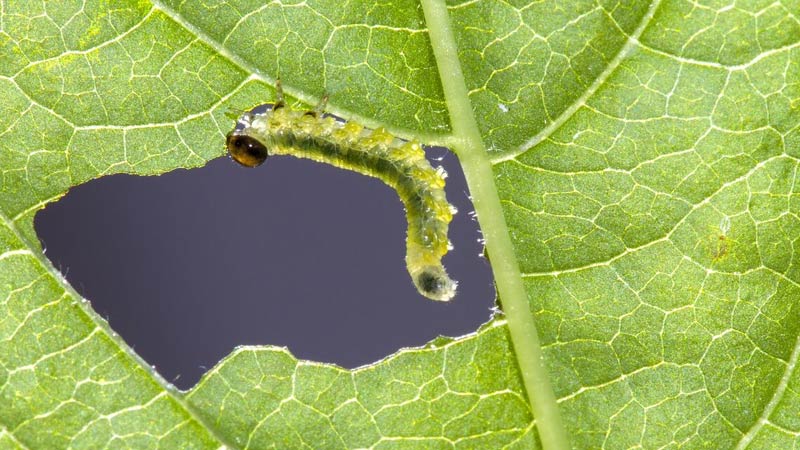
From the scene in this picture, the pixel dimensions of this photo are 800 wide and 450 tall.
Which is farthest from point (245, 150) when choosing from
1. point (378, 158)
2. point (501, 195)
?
point (501, 195)

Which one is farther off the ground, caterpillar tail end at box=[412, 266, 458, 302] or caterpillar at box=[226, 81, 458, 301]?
caterpillar at box=[226, 81, 458, 301]

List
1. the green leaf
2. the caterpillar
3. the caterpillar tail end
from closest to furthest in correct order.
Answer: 1. the green leaf
2. the caterpillar
3. the caterpillar tail end

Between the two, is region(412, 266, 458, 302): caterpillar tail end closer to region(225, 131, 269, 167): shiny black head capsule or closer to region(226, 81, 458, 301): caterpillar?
region(226, 81, 458, 301): caterpillar

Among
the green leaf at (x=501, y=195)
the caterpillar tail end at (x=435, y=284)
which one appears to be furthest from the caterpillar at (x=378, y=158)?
the green leaf at (x=501, y=195)

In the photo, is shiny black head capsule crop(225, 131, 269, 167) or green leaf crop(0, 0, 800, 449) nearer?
green leaf crop(0, 0, 800, 449)

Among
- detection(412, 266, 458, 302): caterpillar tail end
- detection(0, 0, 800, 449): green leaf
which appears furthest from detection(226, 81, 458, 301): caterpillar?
detection(0, 0, 800, 449): green leaf

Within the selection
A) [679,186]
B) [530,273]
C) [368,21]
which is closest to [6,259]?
[368,21]

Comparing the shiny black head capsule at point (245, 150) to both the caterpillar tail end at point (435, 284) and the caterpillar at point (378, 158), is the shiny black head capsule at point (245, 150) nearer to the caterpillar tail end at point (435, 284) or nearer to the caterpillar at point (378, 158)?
the caterpillar at point (378, 158)

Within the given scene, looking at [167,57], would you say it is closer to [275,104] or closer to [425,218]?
[275,104]
